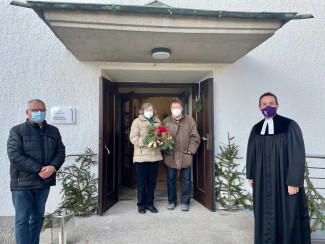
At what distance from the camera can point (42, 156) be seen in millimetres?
2553

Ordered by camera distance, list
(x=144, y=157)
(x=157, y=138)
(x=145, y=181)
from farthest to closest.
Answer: (x=145, y=181)
(x=144, y=157)
(x=157, y=138)

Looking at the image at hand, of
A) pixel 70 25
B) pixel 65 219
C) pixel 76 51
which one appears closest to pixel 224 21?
pixel 70 25

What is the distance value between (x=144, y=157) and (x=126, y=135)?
2180 millimetres

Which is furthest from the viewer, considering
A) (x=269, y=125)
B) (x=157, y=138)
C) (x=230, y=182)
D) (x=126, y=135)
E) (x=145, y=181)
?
(x=126, y=135)

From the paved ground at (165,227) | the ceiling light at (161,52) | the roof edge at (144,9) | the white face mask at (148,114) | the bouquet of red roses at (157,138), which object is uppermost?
the roof edge at (144,9)

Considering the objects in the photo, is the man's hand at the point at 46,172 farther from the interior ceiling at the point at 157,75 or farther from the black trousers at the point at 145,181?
the interior ceiling at the point at 157,75

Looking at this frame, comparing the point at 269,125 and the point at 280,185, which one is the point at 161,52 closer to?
the point at 269,125

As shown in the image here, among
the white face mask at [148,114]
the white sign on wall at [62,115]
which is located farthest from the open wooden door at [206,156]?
the white sign on wall at [62,115]

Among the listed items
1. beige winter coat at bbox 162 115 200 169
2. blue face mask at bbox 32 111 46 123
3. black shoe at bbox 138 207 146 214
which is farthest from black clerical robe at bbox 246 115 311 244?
blue face mask at bbox 32 111 46 123

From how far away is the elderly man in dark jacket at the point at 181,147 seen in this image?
3850 mm

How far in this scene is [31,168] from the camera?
240 cm

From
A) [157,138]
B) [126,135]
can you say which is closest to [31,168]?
[157,138]

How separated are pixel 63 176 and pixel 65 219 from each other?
1.28m

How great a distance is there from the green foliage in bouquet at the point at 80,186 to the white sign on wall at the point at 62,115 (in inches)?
24.6
